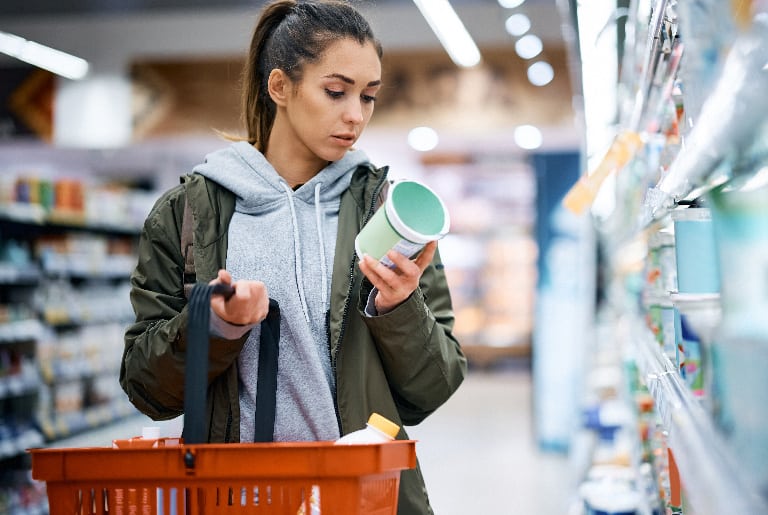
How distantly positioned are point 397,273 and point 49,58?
374 inches

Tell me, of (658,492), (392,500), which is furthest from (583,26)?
(392,500)

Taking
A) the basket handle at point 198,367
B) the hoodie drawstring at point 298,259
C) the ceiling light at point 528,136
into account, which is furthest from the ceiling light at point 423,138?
the basket handle at point 198,367

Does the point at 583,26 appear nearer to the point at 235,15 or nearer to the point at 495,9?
the point at 495,9

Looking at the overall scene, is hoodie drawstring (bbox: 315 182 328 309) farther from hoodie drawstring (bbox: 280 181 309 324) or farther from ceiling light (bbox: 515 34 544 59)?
ceiling light (bbox: 515 34 544 59)

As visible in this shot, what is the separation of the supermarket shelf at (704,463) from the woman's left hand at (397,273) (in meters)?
0.45

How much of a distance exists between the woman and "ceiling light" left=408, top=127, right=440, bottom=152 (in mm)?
8102

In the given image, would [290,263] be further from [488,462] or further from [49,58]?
[49,58]

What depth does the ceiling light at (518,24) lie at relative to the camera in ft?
26.8

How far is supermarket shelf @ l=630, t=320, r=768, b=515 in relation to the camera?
2.66 ft

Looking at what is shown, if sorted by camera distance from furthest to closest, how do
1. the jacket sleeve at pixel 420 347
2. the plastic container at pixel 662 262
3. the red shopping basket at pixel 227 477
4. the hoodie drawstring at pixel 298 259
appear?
the plastic container at pixel 662 262, the hoodie drawstring at pixel 298 259, the jacket sleeve at pixel 420 347, the red shopping basket at pixel 227 477

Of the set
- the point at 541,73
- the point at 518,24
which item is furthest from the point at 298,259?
the point at 541,73

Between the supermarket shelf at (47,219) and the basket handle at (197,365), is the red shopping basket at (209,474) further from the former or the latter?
the supermarket shelf at (47,219)

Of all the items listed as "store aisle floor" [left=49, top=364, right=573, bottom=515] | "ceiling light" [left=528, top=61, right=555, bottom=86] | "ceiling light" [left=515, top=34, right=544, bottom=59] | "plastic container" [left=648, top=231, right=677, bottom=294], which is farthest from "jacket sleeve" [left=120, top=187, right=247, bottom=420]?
"ceiling light" [left=528, top=61, right=555, bottom=86]

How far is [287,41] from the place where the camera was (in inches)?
71.5
